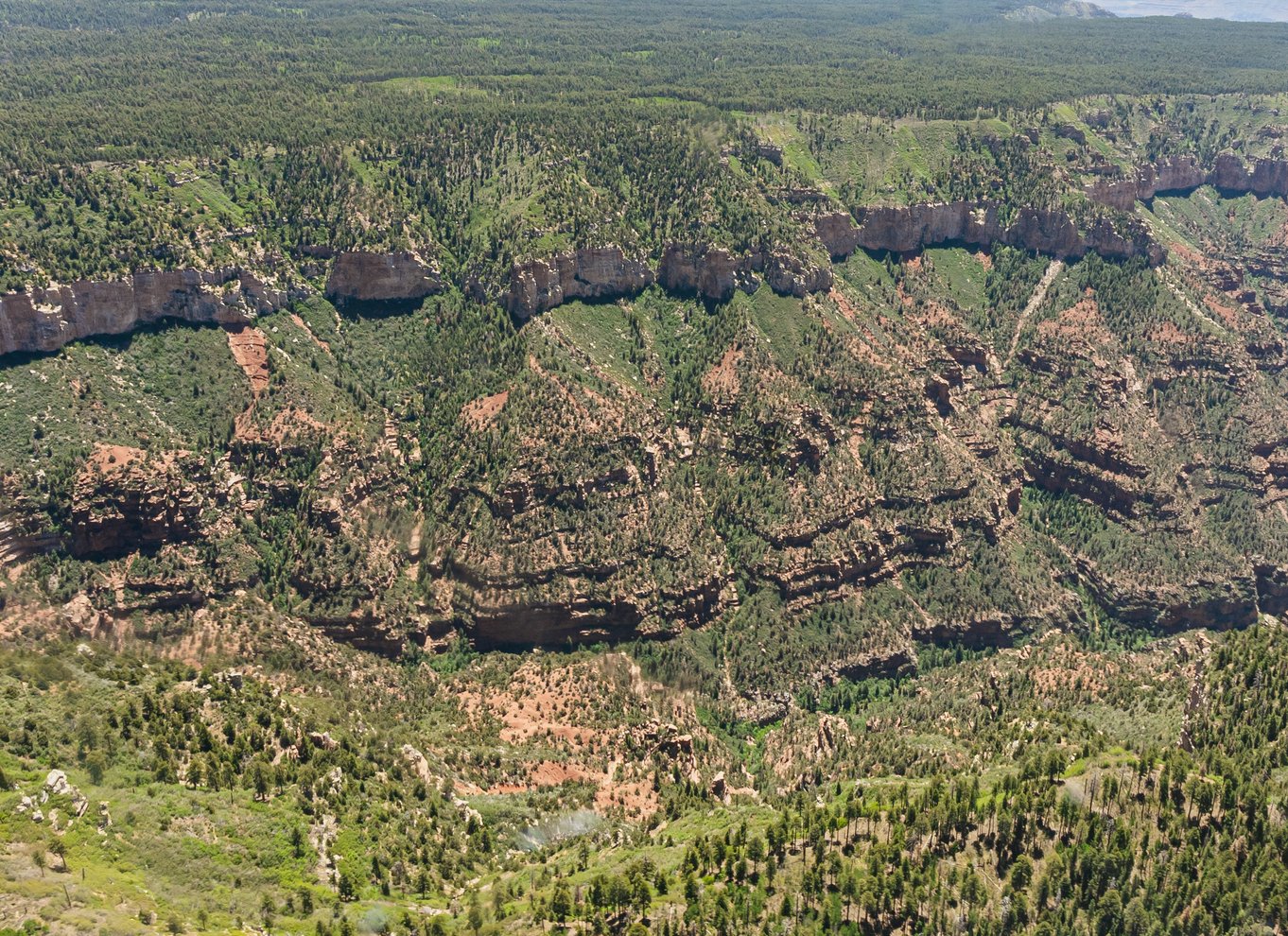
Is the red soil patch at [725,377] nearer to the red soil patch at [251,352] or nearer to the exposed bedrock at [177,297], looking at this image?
the exposed bedrock at [177,297]

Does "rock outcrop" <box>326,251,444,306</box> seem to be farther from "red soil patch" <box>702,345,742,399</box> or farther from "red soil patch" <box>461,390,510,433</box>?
"red soil patch" <box>702,345,742,399</box>

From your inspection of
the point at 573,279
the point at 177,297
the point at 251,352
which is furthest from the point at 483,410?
the point at 177,297

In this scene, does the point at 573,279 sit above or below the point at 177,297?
above

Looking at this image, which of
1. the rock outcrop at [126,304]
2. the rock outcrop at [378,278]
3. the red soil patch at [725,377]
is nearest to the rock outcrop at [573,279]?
the rock outcrop at [378,278]

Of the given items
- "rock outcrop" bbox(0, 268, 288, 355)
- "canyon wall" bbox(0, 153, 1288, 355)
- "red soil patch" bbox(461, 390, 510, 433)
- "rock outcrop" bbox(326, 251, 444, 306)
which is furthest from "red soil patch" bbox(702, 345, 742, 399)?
"rock outcrop" bbox(0, 268, 288, 355)

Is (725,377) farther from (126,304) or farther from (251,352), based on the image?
(126,304)

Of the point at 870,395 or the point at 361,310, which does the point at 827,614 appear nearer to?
the point at 870,395
